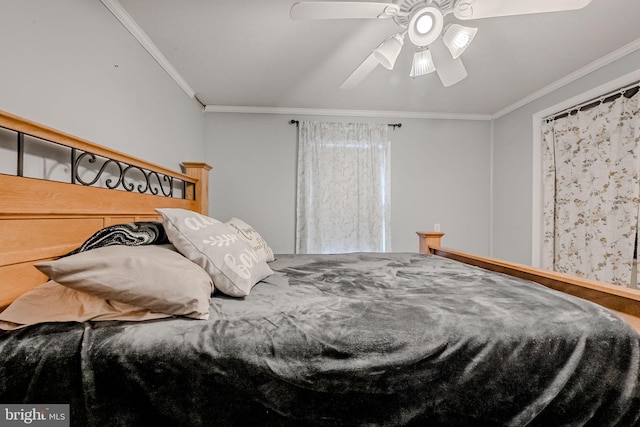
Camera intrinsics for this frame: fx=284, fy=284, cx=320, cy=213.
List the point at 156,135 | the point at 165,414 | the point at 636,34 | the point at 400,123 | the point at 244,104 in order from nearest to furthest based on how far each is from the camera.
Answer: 1. the point at 165,414
2. the point at 636,34
3. the point at 156,135
4. the point at 244,104
5. the point at 400,123

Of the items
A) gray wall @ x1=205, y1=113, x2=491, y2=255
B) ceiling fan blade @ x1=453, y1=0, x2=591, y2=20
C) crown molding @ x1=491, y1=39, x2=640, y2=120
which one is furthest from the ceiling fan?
gray wall @ x1=205, y1=113, x2=491, y2=255

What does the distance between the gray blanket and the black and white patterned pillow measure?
1.04 ft

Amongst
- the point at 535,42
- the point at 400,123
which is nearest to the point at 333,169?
the point at 400,123

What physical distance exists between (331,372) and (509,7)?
1568mm

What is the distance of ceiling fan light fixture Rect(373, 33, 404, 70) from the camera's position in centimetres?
148

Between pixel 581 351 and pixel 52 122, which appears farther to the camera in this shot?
pixel 52 122

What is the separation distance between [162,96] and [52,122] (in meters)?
1.09

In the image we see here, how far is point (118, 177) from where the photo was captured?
1.68 meters

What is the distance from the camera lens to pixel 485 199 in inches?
138

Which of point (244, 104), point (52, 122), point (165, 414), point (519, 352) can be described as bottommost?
point (165, 414)

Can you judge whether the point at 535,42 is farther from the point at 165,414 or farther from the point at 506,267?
the point at 165,414

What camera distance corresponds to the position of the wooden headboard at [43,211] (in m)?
0.90

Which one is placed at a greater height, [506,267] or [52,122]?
[52,122]

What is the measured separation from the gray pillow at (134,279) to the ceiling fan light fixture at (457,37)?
1607mm
